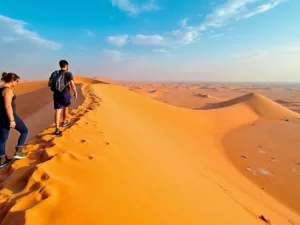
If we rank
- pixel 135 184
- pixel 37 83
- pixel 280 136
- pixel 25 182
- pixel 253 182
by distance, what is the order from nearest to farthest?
pixel 25 182 < pixel 135 184 < pixel 253 182 < pixel 280 136 < pixel 37 83

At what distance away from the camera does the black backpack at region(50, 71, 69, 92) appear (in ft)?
13.9

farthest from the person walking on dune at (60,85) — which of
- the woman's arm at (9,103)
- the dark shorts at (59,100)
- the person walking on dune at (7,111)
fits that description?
the woman's arm at (9,103)

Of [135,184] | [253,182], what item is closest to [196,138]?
[253,182]

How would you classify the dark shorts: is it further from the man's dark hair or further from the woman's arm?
the woman's arm

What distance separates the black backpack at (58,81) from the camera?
167 inches

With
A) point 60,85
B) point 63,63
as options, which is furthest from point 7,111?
point 63,63

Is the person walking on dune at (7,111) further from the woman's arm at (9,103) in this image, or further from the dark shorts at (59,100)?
Answer: the dark shorts at (59,100)

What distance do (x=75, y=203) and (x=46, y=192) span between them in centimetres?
32

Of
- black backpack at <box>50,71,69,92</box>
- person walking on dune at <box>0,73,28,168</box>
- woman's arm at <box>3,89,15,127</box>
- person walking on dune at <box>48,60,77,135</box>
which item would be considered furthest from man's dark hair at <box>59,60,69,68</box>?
woman's arm at <box>3,89,15,127</box>

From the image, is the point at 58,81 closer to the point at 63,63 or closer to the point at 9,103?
the point at 63,63

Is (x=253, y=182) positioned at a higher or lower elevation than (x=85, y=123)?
lower

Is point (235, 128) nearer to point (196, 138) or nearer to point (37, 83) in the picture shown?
point (196, 138)

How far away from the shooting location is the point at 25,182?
2219 millimetres

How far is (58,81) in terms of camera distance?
423 cm
